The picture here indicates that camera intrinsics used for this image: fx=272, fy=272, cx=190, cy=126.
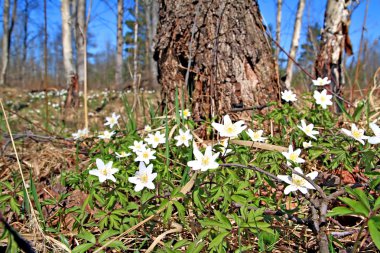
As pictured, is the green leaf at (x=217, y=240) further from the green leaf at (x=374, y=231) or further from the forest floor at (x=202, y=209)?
the green leaf at (x=374, y=231)

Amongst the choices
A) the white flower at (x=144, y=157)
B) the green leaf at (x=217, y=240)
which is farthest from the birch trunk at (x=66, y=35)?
the green leaf at (x=217, y=240)

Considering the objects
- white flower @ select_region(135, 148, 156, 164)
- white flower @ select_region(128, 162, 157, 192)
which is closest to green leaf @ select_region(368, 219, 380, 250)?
white flower @ select_region(128, 162, 157, 192)

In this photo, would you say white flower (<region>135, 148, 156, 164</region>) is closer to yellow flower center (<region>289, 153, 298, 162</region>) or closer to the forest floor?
the forest floor

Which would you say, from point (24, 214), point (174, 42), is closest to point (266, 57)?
point (174, 42)

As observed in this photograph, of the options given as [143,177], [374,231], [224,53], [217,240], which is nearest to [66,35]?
[224,53]

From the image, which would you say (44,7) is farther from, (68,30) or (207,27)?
(68,30)

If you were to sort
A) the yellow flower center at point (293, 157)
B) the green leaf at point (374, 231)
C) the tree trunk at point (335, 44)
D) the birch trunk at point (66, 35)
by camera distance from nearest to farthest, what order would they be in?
the green leaf at point (374, 231) < the yellow flower center at point (293, 157) < the tree trunk at point (335, 44) < the birch trunk at point (66, 35)
